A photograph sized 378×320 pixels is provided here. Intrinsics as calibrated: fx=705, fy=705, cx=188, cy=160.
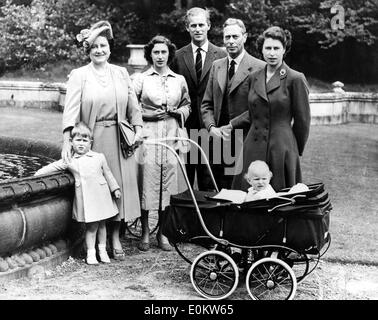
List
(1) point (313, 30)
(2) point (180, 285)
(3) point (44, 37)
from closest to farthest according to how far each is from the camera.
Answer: (2) point (180, 285) < (1) point (313, 30) < (3) point (44, 37)

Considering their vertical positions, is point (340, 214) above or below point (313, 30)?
below

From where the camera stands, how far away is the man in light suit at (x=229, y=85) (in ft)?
20.0

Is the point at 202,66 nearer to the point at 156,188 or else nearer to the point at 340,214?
the point at 156,188

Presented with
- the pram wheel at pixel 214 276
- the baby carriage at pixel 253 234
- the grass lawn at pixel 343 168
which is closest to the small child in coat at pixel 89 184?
the baby carriage at pixel 253 234

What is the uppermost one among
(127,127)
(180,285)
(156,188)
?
(127,127)

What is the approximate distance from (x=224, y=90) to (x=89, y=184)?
1481mm

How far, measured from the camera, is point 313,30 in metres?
18.0

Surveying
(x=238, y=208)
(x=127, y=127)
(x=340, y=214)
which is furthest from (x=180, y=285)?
(x=340, y=214)

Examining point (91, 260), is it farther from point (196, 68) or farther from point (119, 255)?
point (196, 68)

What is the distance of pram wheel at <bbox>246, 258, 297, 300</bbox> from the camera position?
189 inches

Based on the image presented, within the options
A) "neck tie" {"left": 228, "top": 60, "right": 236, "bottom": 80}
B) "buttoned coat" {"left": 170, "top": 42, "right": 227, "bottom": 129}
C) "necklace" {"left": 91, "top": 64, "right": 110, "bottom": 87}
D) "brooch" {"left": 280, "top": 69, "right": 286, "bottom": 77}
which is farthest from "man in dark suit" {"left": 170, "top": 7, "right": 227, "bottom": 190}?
"brooch" {"left": 280, "top": 69, "right": 286, "bottom": 77}

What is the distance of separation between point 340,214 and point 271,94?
264cm

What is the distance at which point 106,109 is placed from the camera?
5863 mm

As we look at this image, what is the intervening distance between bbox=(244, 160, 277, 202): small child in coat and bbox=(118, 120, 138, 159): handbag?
1221 mm
